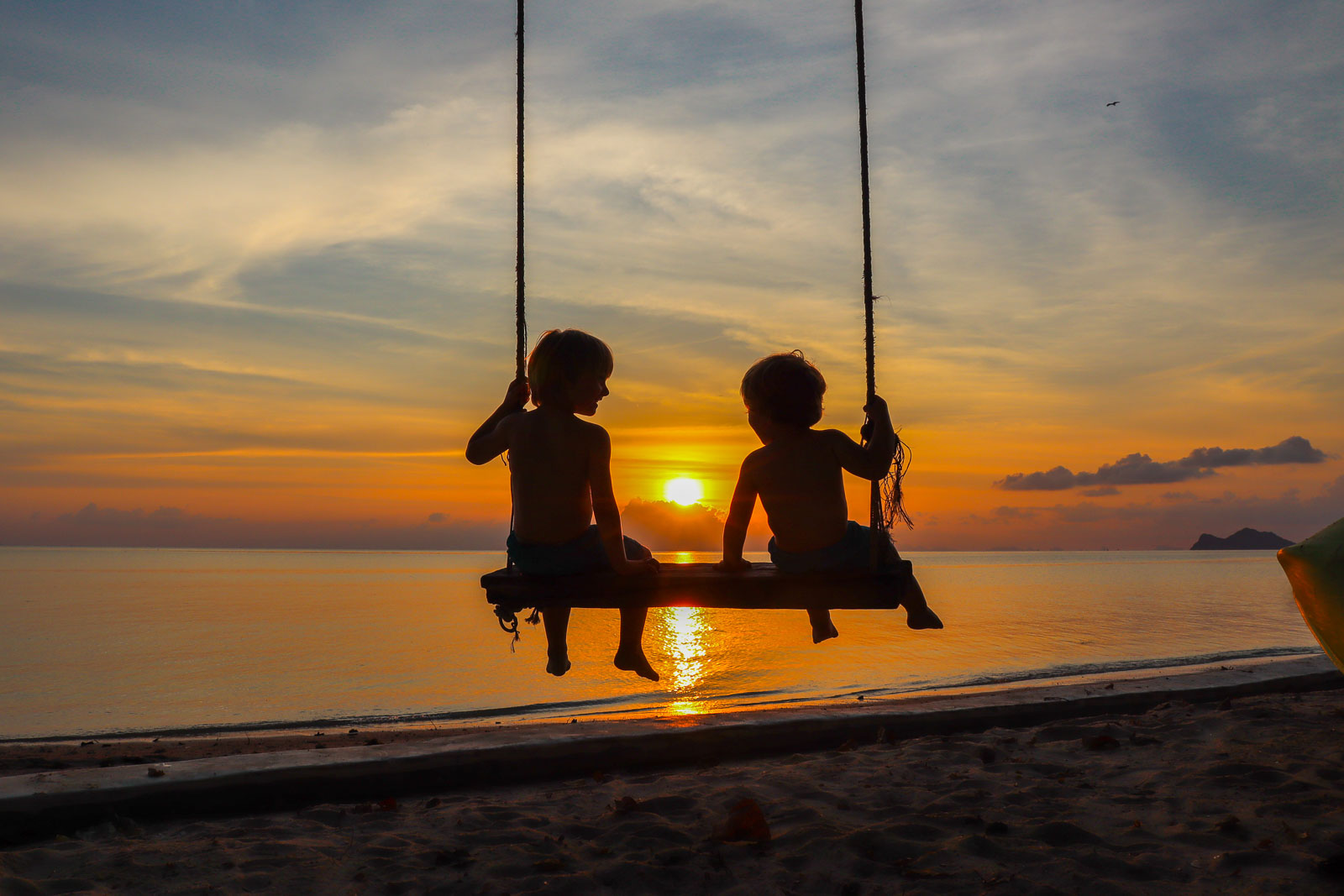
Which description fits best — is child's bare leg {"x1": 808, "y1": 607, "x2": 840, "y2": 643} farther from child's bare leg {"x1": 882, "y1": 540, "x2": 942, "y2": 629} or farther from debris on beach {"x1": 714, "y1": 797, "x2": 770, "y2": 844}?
debris on beach {"x1": 714, "y1": 797, "x2": 770, "y2": 844}

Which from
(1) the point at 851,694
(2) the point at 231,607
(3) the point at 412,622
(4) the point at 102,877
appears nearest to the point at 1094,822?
(4) the point at 102,877

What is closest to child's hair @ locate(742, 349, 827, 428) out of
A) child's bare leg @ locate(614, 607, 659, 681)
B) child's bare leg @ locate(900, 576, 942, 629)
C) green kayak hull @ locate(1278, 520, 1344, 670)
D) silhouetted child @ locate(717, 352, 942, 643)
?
silhouetted child @ locate(717, 352, 942, 643)

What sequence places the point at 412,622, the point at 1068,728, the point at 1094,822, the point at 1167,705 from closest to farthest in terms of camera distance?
the point at 1094,822 → the point at 1068,728 → the point at 1167,705 → the point at 412,622

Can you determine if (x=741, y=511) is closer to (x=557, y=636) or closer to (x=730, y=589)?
(x=730, y=589)

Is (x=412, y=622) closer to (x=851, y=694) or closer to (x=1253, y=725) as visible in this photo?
(x=851, y=694)

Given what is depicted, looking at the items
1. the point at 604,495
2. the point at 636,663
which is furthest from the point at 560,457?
the point at 636,663

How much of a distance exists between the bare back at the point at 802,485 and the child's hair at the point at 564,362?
864 mm

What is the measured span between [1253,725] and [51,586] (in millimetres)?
57863

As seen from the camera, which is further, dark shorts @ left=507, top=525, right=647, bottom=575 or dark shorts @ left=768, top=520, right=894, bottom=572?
dark shorts @ left=768, top=520, right=894, bottom=572

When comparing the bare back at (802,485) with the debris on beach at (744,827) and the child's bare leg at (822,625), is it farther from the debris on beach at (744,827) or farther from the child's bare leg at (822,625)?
the debris on beach at (744,827)

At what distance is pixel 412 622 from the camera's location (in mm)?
27766

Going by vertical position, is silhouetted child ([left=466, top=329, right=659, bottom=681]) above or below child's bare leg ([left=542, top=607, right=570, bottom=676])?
above

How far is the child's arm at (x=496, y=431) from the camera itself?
3.95 meters

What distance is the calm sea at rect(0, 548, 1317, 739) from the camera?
43.5ft
